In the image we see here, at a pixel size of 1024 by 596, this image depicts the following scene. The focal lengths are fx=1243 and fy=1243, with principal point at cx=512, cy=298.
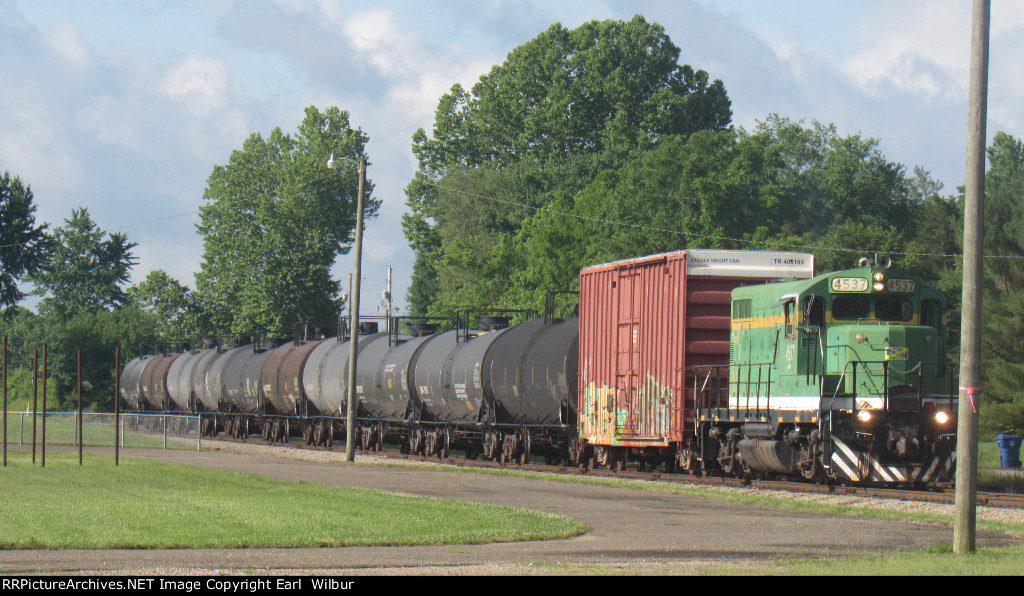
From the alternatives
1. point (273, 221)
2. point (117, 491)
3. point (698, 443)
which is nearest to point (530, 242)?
point (273, 221)

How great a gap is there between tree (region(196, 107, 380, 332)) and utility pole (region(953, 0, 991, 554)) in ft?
225

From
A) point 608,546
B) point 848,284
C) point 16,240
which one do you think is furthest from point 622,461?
point 16,240

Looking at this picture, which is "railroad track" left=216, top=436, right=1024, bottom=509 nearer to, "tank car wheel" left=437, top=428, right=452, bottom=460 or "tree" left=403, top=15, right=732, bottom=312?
"tank car wheel" left=437, top=428, right=452, bottom=460

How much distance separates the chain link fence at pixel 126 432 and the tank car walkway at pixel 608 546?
2198 centimetres

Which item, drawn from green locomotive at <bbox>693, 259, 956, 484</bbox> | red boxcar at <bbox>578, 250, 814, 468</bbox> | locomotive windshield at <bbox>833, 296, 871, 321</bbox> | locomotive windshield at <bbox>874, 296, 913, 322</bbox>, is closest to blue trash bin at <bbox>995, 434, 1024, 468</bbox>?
red boxcar at <bbox>578, 250, 814, 468</bbox>

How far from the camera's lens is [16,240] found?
228 ft

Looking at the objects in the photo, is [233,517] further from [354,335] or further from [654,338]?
[354,335]

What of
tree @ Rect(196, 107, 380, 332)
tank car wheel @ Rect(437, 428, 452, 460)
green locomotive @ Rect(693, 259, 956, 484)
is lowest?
tank car wheel @ Rect(437, 428, 452, 460)

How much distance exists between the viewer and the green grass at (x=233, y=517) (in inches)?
558

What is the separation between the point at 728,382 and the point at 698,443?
191 cm

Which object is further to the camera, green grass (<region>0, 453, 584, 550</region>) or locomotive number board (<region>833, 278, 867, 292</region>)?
locomotive number board (<region>833, 278, 867, 292</region>)

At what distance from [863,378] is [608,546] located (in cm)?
877

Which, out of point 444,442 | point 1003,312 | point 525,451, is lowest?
point 444,442

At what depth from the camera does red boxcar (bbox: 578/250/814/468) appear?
2534 centimetres
